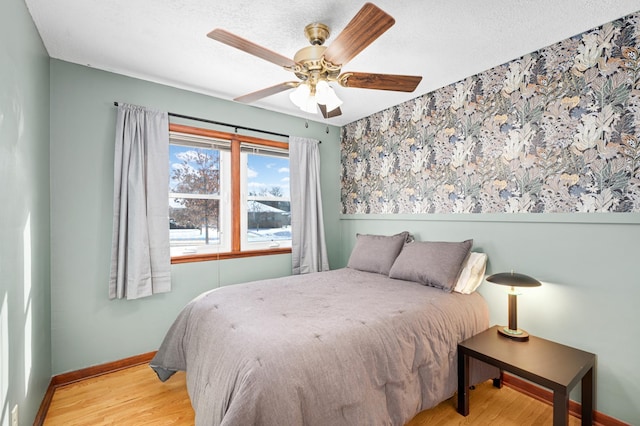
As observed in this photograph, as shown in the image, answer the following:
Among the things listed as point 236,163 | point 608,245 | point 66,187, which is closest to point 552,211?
point 608,245

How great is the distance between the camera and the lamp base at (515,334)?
202cm

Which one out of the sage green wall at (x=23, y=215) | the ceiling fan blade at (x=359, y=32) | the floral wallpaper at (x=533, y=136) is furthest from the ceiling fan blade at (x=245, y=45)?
the floral wallpaper at (x=533, y=136)

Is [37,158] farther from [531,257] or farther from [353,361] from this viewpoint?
[531,257]

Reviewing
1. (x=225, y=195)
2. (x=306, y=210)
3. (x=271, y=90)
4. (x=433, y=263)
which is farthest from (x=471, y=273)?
(x=225, y=195)

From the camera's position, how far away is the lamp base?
202 cm

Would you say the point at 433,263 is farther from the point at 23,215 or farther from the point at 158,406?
the point at 23,215

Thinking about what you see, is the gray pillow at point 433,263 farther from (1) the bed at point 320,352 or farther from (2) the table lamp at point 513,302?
(2) the table lamp at point 513,302

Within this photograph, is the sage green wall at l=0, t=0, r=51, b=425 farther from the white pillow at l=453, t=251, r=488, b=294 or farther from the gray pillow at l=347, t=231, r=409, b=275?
the white pillow at l=453, t=251, r=488, b=294

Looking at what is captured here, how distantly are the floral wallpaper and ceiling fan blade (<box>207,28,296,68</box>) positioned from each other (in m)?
1.68

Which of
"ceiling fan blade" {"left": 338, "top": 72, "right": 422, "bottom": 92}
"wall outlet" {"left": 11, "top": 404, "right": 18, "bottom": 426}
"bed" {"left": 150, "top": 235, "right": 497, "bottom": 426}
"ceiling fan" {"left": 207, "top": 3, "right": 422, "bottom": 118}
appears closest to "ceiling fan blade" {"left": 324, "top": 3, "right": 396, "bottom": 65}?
"ceiling fan" {"left": 207, "top": 3, "right": 422, "bottom": 118}

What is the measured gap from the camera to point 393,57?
2256 mm

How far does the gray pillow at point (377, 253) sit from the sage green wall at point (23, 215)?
2447 millimetres

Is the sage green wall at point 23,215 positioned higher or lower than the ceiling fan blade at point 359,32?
lower

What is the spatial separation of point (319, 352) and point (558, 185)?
1.96 metres
